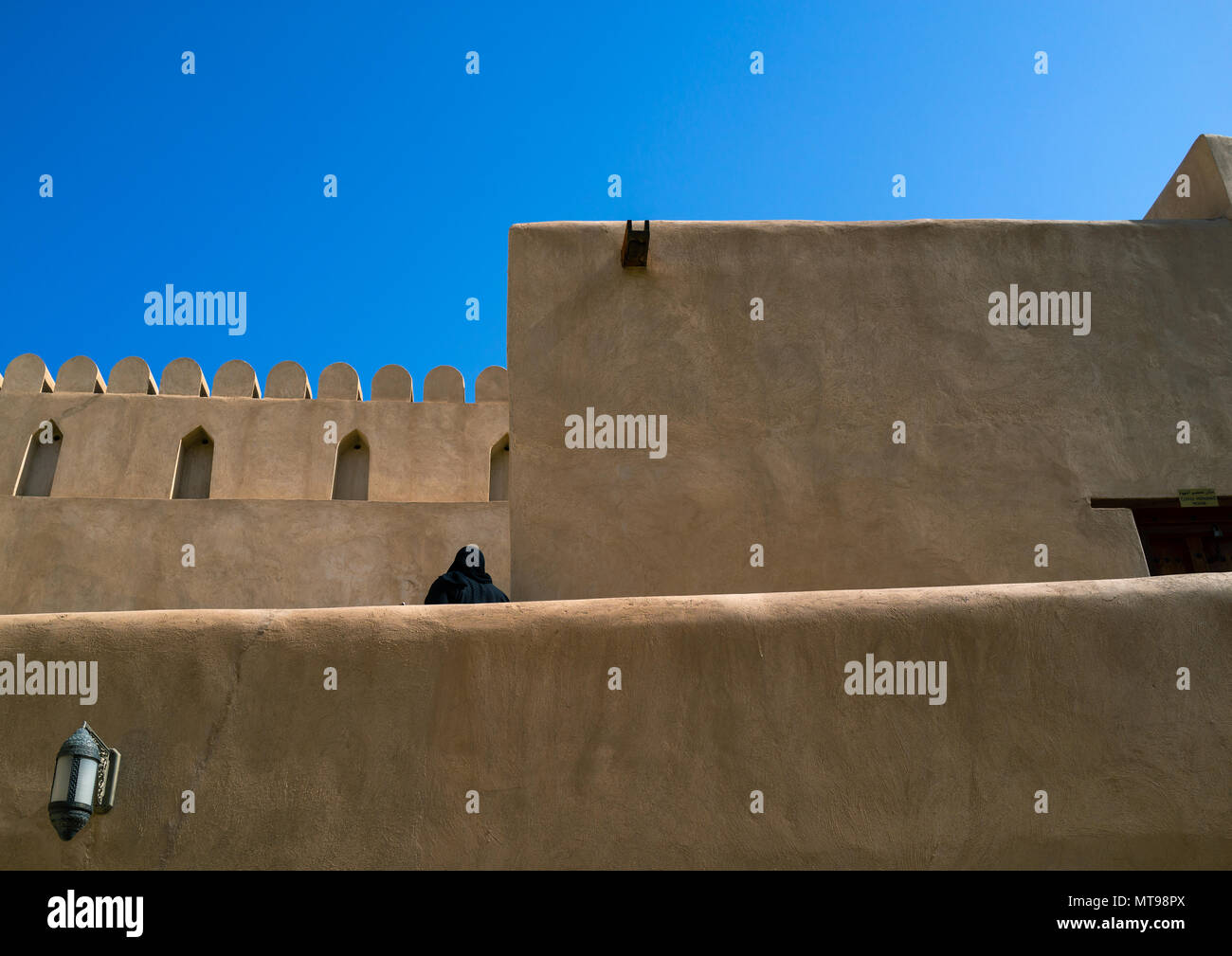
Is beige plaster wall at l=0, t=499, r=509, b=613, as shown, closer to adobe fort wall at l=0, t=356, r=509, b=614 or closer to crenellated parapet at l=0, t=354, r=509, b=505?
adobe fort wall at l=0, t=356, r=509, b=614

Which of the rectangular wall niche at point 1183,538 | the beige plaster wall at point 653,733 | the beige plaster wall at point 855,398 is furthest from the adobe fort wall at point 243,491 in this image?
the beige plaster wall at point 653,733

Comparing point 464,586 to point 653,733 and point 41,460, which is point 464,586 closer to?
point 653,733

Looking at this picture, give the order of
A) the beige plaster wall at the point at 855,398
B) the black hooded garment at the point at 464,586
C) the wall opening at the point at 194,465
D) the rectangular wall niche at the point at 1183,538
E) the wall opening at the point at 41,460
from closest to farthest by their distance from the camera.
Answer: the black hooded garment at the point at 464,586 → the beige plaster wall at the point at 855,398 → the rectangular wall niche at the point at 1183,538 → the wall opening at the point at 41,460 → the wall opening at the point at 194,465

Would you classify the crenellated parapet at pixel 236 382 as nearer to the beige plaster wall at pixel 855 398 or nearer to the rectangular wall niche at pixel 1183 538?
the beige plaster wall at pixel 855 398

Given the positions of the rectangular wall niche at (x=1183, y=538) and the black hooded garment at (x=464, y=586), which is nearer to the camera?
the black hooded garment at (x=464, y=586)

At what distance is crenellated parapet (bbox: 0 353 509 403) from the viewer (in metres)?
12.2

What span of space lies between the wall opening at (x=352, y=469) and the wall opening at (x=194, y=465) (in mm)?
1343

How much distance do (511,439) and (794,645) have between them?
2.38 metres

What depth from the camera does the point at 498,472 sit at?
487 inches

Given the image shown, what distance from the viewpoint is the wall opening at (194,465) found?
11.9 meters

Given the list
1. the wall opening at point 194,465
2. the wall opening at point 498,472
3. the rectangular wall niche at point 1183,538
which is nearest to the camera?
the rectangular wall niche at point 1183,538

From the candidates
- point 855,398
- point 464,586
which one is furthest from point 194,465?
point 855,398

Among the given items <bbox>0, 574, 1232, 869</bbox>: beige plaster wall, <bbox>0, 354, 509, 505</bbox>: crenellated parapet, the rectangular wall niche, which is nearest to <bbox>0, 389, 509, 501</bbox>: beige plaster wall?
<bbox>0, 354, 509, 505</bbox>: crenellated parapet
